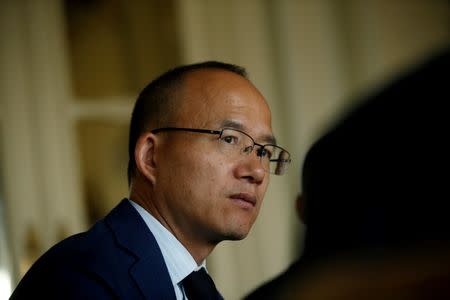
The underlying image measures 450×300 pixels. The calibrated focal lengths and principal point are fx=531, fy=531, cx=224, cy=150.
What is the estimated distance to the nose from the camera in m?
1.26

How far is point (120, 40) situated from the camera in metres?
2.64

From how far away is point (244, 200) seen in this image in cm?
124

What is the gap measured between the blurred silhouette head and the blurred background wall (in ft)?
7.03

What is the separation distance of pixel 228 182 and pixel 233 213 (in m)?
0.07

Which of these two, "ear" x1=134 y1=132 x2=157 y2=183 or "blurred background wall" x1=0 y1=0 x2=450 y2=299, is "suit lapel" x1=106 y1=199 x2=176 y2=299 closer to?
"ear" x1=134 y1=132 x2=157 y2=183

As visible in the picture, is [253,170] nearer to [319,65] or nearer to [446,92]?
[446,92]

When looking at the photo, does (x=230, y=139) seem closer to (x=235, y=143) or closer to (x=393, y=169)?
(x=235, y=143)

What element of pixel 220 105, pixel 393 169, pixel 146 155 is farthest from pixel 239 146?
pixel 393 169

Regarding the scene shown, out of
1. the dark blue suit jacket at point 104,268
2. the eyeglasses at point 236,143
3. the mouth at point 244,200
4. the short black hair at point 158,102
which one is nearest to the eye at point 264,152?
the eyeglasses at point 236,143

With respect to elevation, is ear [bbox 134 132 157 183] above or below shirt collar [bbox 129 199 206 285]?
above

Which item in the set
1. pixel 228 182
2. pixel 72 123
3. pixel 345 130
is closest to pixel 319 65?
pixel 72 123

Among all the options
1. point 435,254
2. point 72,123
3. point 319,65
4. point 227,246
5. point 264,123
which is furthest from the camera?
point 319,65

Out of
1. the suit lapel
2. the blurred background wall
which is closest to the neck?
the suit lapel

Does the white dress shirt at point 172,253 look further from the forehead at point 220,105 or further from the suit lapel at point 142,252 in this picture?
the forehead at point 220,105
